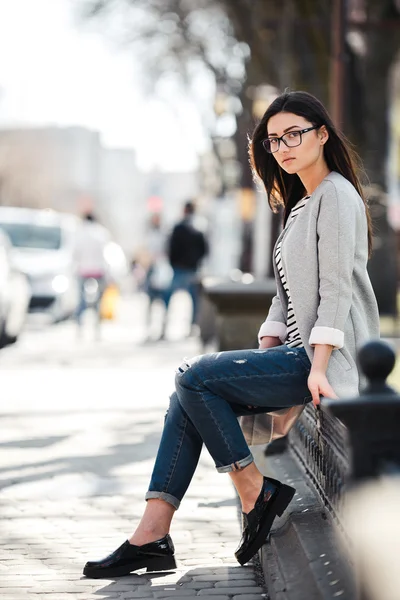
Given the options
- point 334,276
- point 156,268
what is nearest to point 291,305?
point 334,276

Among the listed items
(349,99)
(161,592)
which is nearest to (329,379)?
(161,592)

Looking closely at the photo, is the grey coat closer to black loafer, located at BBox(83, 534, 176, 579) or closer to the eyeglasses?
the eyeglasses

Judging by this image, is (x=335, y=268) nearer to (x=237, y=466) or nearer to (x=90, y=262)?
(x=237, y=466)

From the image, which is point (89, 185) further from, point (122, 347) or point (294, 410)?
point (294, 410)

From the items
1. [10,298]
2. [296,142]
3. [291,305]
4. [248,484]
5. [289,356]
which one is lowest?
[10,298]

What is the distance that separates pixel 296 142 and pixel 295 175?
358mm

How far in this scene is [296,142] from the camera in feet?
14.2

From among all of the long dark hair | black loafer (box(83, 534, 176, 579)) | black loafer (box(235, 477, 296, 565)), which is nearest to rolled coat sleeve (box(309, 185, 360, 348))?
the long dark hair

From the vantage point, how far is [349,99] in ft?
46.2

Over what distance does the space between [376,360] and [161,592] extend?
1654 millimetres

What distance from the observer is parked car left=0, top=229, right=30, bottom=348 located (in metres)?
14.3

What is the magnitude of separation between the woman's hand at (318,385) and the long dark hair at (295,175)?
66 centimetres

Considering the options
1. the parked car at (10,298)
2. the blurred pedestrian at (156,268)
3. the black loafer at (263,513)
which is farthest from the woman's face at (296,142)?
the blurred pedestrian at (156,268)

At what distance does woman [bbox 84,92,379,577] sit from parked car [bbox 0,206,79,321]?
14186mm
